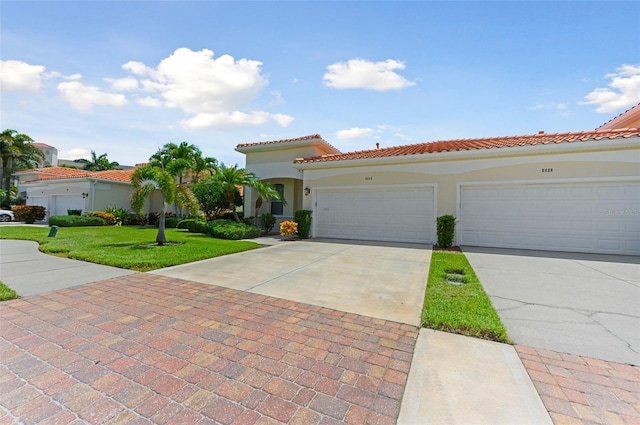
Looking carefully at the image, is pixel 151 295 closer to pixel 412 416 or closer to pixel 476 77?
pixel 412 416

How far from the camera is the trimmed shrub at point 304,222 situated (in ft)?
43.8

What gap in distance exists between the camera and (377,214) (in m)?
12.5

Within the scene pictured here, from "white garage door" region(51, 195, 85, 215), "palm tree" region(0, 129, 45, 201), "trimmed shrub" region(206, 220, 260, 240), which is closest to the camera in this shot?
"trimmed shrub" region(206, 220, 260, 240)

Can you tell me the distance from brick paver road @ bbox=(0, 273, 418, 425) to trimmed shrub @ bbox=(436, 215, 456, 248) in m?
7.66

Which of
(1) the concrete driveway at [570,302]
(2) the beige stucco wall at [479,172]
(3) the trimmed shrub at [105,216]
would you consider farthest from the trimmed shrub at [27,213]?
(1) the concrete driveway at [570,302]

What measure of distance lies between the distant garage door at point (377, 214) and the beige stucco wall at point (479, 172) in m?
0.38

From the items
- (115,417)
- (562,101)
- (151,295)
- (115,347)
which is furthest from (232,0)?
(562,101)

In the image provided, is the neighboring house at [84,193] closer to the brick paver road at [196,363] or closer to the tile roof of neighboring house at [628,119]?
the brick paver road at [196,363]

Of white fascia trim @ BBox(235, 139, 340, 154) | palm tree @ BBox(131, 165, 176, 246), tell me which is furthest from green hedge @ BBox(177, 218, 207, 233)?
white fascia trim @ BBox(235, 139, 340, 154)

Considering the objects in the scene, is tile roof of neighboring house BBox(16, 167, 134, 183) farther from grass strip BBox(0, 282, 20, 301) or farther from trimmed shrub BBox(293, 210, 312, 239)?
grass strip BBox(0, 282, 20, 301)

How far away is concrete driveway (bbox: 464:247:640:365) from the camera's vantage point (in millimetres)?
3162

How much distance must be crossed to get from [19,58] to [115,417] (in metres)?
11.3

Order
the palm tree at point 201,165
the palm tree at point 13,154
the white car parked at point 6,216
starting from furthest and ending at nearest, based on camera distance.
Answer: the palm tree at point 13,154, the white car parked at point 6,216, the palm tree at point 201,165

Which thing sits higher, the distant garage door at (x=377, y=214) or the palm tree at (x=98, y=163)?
the palm tree at (x=98, y=163)
